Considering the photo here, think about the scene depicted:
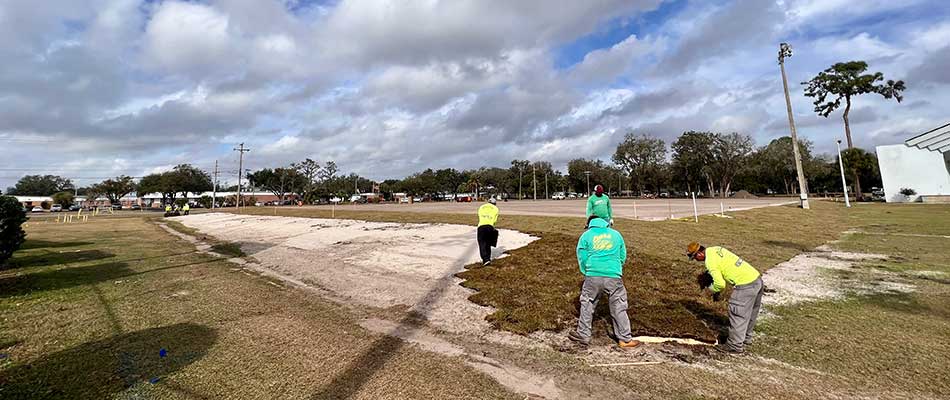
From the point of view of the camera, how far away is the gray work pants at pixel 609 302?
193 inches

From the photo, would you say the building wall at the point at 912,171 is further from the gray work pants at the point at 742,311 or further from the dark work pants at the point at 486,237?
the gray work pants at the point at 742,311

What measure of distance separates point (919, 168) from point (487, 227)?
55836mm

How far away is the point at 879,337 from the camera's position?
502 cm

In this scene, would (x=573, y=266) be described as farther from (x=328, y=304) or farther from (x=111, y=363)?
(x=111, y=363)

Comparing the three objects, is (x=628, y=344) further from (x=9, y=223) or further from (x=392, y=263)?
(x=9, y=223)

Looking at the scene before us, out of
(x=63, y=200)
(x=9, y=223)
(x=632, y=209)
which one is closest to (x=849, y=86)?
(x=632, y=209)

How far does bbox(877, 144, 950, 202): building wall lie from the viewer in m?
40.2

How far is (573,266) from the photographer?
9.28 m

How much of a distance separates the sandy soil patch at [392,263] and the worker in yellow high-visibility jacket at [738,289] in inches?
118

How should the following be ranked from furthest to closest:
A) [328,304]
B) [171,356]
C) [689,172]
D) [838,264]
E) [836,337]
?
[689,172] → [838,264] → [328,304] → [836,337] → [171,356]

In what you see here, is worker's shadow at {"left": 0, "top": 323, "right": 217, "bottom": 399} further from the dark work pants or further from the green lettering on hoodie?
the dark work pants

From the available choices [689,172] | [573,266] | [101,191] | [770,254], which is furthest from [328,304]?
[101,191]

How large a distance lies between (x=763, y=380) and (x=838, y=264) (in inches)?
346

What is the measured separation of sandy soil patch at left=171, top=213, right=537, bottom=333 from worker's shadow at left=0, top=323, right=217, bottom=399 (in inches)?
111
